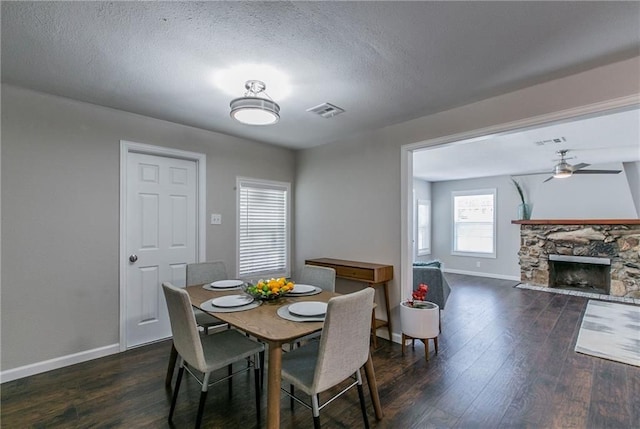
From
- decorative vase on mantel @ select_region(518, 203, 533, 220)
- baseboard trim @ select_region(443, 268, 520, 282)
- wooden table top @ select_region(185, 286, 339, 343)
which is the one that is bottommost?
baseboard trim @ select_region(443, 268, 520, 282)

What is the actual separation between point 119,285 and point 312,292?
6.64ft

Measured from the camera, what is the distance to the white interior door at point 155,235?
3.05 metres

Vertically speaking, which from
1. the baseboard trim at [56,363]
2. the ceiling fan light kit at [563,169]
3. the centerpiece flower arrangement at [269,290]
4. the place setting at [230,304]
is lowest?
the baseboard trim at [56,363]

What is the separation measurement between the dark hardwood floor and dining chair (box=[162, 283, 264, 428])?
0.34m

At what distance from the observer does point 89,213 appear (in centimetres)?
279

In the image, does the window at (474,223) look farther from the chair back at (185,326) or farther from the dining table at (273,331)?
the chair back at (185,326)

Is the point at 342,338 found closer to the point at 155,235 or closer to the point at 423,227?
the point at 155,235

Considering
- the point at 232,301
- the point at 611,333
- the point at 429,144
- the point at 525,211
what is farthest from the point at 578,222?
the point at 232,301

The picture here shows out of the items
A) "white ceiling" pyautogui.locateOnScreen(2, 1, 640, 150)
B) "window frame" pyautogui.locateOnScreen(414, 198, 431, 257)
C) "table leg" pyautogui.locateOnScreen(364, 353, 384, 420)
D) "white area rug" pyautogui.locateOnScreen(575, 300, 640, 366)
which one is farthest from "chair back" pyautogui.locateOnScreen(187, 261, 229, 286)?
"window frame" pyautogui.locateOnScreen(414, 198, 431, 257)

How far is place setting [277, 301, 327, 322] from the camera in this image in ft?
5.76

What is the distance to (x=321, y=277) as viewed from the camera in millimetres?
2768

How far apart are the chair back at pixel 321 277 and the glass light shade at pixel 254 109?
1.41 meters

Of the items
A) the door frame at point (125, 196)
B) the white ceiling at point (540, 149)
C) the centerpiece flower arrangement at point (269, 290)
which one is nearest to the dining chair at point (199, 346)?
the centerpiece flower arrangement at point (269, 290)

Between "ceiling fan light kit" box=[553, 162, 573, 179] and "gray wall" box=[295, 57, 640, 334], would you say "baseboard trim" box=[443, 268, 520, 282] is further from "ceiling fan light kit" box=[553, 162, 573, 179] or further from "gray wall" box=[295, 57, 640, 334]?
"gray wall" box=[295, 57, 640, 334]
